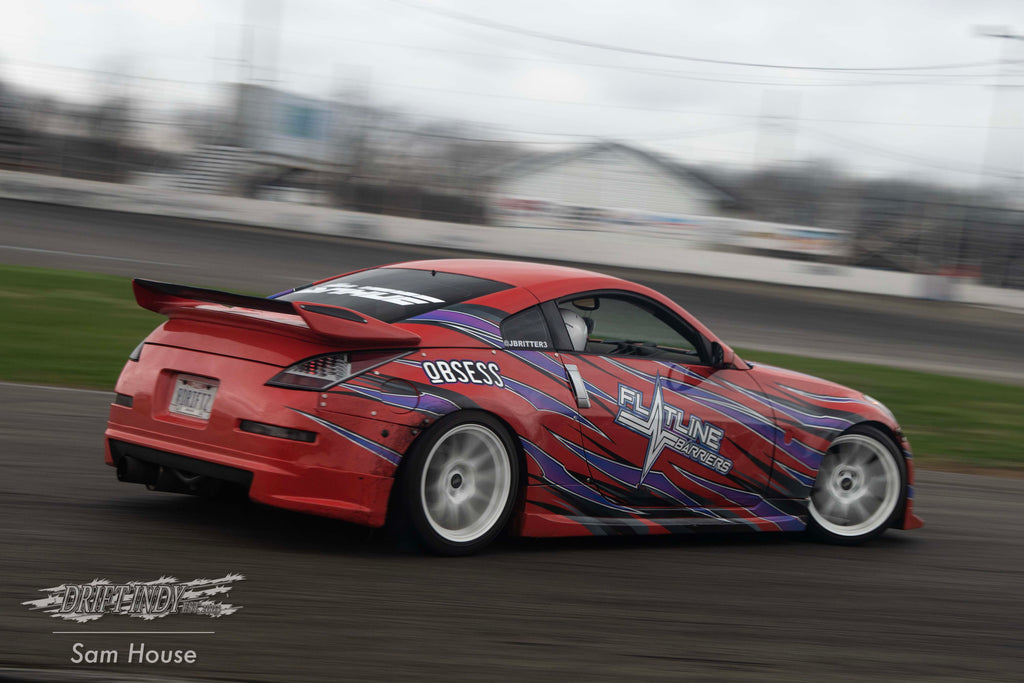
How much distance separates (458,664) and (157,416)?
2005 mm

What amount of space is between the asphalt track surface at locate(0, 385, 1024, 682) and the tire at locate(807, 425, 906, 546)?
0.48 feet

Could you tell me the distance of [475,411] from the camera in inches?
197

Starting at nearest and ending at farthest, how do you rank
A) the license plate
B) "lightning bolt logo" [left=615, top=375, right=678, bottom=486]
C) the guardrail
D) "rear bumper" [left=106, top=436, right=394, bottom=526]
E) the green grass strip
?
"rear bumper" [left=106, top=436, right=394, bottom=526] < the license plate < "lightning bolt logo" [left=615, top=375, right=678, bottom=486] < the green grass strip < the guardrail

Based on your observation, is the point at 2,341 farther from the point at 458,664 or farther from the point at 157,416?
the point at 458,664

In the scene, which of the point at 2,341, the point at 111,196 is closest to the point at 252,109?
the point at 111,196

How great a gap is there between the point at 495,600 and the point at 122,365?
7.69 meters

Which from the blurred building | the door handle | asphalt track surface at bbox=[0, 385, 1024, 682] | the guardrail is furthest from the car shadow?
the blurred building

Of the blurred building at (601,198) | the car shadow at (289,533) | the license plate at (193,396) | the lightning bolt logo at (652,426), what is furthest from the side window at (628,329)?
the blurred building at (601,198)

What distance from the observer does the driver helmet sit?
5.64 meters

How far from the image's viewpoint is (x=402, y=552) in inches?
201

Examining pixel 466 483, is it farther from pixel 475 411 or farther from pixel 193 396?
pixel 193 396

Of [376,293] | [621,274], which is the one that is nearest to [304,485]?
[376,293]

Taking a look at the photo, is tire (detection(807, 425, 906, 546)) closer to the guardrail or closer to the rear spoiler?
the rear spoiler

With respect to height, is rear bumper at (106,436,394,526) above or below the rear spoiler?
below
